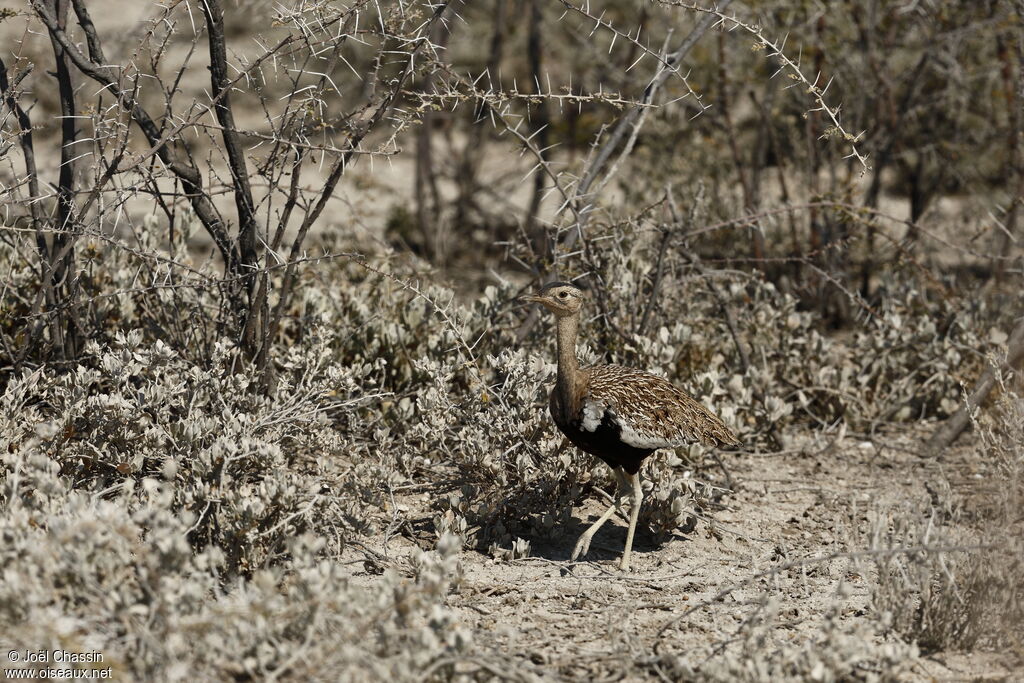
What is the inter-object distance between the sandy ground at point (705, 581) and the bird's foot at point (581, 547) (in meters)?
0.05

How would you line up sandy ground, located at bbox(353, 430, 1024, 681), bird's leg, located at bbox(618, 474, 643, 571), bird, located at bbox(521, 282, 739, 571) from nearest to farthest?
sandy ground, located at bbox(353, 430, 1024, 681)
bird, located at bbox(521, 282, 739, 571)
bird's leg, located at bbox(618, 474, 643, 571)

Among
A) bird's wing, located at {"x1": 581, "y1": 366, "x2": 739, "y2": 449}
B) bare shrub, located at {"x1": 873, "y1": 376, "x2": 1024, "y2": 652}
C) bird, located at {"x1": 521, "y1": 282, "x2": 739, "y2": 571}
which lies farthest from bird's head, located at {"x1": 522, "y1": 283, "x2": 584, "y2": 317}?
bare shrub, located at {"x1": 873, "y1": 376, "x2": 1024, "y2": 652}

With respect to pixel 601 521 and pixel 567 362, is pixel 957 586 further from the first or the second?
pixel 567 362

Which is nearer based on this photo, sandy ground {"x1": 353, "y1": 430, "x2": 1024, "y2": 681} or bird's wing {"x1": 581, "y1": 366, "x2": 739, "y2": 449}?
sandy ground {"x1": 353, "y1": 430, "x2": 1024, "y2": 681}

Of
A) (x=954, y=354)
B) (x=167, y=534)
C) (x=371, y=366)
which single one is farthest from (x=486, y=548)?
(x=954, y=354)

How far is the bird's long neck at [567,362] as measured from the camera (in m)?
4.52

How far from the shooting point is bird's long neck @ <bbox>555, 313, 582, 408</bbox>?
4516mm

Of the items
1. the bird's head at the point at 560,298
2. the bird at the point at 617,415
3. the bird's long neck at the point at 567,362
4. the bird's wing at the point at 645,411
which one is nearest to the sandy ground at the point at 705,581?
the bird at the point at 617,415

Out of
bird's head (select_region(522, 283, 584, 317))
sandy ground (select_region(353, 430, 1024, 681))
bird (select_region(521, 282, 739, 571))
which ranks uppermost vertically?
bird's head (select_region(522, 283, 584, 317))

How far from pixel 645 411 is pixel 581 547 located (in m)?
0.63

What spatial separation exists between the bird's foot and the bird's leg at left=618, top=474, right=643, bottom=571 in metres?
0.16

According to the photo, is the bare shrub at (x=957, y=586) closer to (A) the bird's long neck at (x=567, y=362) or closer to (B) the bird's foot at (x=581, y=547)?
(B) the bird's foot at (x=581, y=547)

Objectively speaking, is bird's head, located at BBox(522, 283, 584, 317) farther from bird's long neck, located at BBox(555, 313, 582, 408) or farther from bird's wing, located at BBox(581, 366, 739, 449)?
bird's wing, located at BBox(581, 366, 739, 449)

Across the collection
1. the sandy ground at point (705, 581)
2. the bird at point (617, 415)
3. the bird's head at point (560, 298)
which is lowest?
the sandy ground at point (705, 581)
